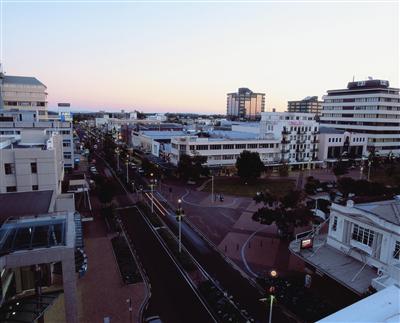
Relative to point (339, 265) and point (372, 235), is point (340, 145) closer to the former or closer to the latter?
point (372, 235)

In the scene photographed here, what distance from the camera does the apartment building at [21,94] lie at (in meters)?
95.4

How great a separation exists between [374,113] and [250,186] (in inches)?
2893

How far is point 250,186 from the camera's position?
7569 centimetres

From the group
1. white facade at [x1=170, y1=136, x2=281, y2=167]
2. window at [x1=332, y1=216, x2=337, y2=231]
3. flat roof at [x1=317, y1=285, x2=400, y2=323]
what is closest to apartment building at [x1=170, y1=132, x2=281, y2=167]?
white facade at [x1=170, y1=136, x2=281, y2=167]

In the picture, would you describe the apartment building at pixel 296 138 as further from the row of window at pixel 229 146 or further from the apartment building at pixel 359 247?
the apartment building at pixel 359 247

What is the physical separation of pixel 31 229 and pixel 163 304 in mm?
13535

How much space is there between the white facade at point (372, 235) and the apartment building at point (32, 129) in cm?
5072

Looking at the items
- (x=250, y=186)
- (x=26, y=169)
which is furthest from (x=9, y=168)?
(x=250, y=186)

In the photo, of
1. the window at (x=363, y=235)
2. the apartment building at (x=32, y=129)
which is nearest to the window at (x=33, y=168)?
the apartment building at (x=32, y=129)

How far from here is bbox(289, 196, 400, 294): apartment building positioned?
26656mm

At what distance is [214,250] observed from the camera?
1563 inches

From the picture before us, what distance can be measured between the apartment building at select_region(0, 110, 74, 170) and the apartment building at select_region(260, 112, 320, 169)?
208 feet

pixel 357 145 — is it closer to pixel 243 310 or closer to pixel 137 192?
pixel 137 192

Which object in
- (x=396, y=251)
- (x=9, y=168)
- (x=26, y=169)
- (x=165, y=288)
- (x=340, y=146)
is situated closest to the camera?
(x=396, y=251)
